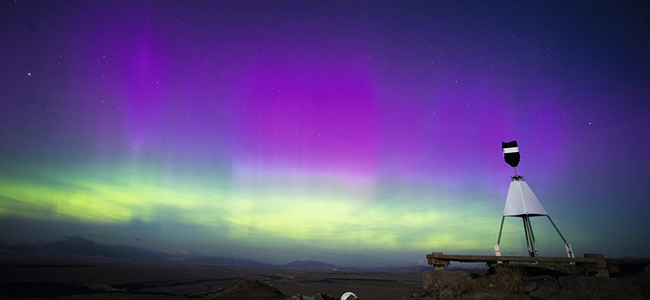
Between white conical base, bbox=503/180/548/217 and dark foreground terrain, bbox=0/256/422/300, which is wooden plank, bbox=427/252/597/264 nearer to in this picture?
white conical base, bbox=503/180/548/217

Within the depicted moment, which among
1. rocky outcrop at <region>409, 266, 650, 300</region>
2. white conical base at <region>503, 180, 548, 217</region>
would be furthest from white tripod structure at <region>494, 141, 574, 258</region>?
rocky outcrop at <region>409, 266, 650, 300</region>

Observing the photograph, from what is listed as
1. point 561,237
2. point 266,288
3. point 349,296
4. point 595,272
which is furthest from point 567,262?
point 266,288

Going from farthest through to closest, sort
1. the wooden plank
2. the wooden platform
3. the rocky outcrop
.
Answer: the wooden plank < the wooden platform < the rocky outcrop

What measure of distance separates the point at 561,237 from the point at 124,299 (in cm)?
2189

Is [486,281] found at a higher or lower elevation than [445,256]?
lower

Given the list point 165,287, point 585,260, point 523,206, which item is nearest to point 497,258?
point 585,260

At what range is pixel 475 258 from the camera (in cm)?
854

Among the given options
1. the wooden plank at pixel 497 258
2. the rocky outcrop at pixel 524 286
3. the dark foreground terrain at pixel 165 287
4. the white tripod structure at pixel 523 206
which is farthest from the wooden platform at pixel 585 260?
the dark foreground terrain at pixel 165 287

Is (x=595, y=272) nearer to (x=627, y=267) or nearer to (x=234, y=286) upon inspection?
(x=627, y=267)

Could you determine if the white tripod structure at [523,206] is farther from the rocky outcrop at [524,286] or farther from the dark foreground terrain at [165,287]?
the dark foreground terrain at [165,287]

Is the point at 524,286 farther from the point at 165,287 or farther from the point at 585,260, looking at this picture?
the point at 165,287

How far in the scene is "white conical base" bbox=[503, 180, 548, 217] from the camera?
11.3 meters

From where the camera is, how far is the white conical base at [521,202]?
11.3m

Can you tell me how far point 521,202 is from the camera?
1164cm
